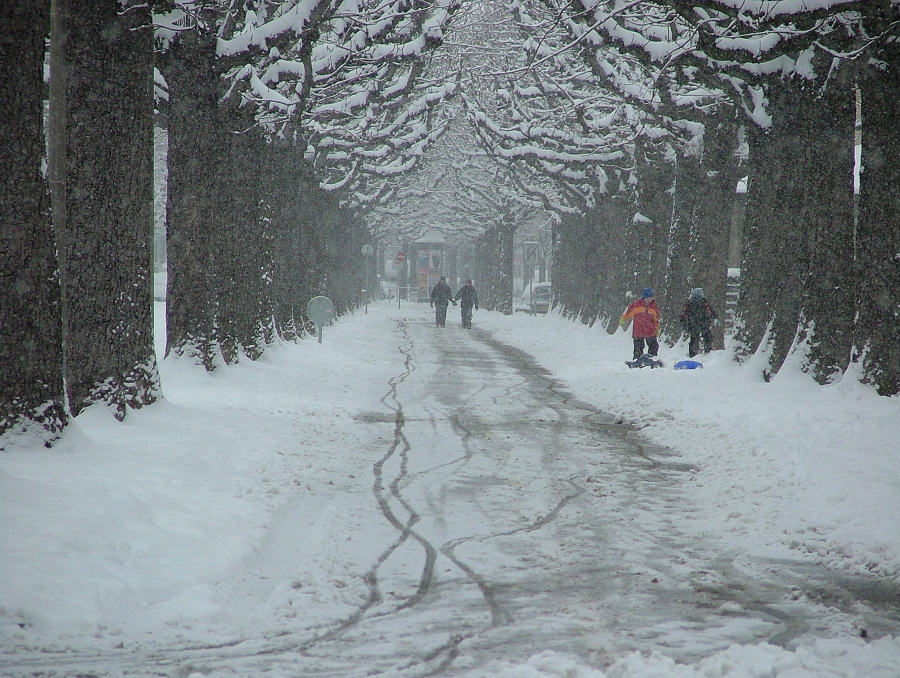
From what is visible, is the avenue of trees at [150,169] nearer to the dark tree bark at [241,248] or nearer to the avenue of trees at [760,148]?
the dark tree bark at [241,248]

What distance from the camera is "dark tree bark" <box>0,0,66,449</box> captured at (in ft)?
20.7

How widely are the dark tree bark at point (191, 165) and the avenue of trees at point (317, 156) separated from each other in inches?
1.2

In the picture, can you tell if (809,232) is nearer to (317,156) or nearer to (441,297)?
(317,156)

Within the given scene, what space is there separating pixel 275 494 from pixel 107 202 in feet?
11.2

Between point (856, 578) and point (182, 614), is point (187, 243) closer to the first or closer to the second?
point (182, 614)

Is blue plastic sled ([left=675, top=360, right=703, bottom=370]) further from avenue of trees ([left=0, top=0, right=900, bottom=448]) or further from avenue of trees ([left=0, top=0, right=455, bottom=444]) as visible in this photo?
avenue of trees ([left=0, top=0, right=455, bottom=444])

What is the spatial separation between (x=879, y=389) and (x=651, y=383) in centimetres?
480

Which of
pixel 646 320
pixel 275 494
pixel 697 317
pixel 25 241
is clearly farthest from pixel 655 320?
pixel 25 241

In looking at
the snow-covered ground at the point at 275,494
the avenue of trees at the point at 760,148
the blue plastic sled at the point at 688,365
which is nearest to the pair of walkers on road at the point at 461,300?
the avenue of trees at the point at 760,148

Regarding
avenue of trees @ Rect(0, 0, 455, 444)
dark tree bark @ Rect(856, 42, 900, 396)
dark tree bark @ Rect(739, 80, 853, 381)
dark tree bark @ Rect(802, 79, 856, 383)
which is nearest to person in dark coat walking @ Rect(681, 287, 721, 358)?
dark tree bark @ Rect(739, 80, 853, 381)

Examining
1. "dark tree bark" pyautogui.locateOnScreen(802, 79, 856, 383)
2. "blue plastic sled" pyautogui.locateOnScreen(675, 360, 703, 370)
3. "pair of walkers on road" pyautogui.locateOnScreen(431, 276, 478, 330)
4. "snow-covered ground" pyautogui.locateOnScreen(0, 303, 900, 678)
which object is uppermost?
"dark tree bark" pyautogui.locateOnScreen(802, 79, 856, 383)

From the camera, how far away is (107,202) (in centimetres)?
841

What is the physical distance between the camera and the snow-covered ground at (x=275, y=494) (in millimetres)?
4238

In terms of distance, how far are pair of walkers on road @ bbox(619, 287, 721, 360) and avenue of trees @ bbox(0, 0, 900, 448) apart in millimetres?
1306
